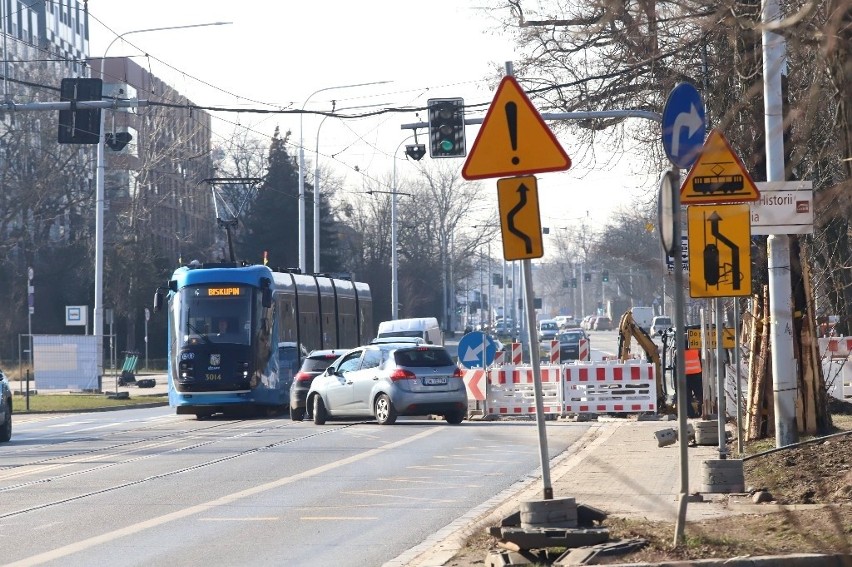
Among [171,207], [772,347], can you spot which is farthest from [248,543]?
[171,207]

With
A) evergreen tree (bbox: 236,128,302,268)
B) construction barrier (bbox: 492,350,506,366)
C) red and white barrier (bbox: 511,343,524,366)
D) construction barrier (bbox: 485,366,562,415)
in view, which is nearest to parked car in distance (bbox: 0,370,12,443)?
construction barrier (bbox: 485,366,562,415)

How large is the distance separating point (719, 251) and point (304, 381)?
17.5m

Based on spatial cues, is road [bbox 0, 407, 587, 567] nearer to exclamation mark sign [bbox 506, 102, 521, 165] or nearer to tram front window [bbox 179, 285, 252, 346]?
exclamation mark sign [bbox 506, 102, 521, 165]

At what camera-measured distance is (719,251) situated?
43.0 ft

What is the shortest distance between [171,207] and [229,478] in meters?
65.3

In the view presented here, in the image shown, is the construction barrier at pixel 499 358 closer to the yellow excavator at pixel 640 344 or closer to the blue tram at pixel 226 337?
the yellow excavator at pixel 640 344

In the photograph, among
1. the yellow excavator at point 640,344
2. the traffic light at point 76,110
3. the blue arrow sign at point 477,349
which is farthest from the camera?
the blue arrow sign at point 477,349

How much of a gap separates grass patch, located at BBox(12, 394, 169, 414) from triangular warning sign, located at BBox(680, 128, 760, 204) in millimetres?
28126

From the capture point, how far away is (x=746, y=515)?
11.0 m

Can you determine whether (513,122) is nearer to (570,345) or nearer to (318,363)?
(318,363)

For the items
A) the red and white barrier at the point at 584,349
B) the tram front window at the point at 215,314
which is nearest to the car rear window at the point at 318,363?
the tram front window at the point at 215,314

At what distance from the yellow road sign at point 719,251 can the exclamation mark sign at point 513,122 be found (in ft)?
10.9

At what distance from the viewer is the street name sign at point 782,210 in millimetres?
14086

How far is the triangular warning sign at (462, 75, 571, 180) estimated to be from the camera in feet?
32.1
